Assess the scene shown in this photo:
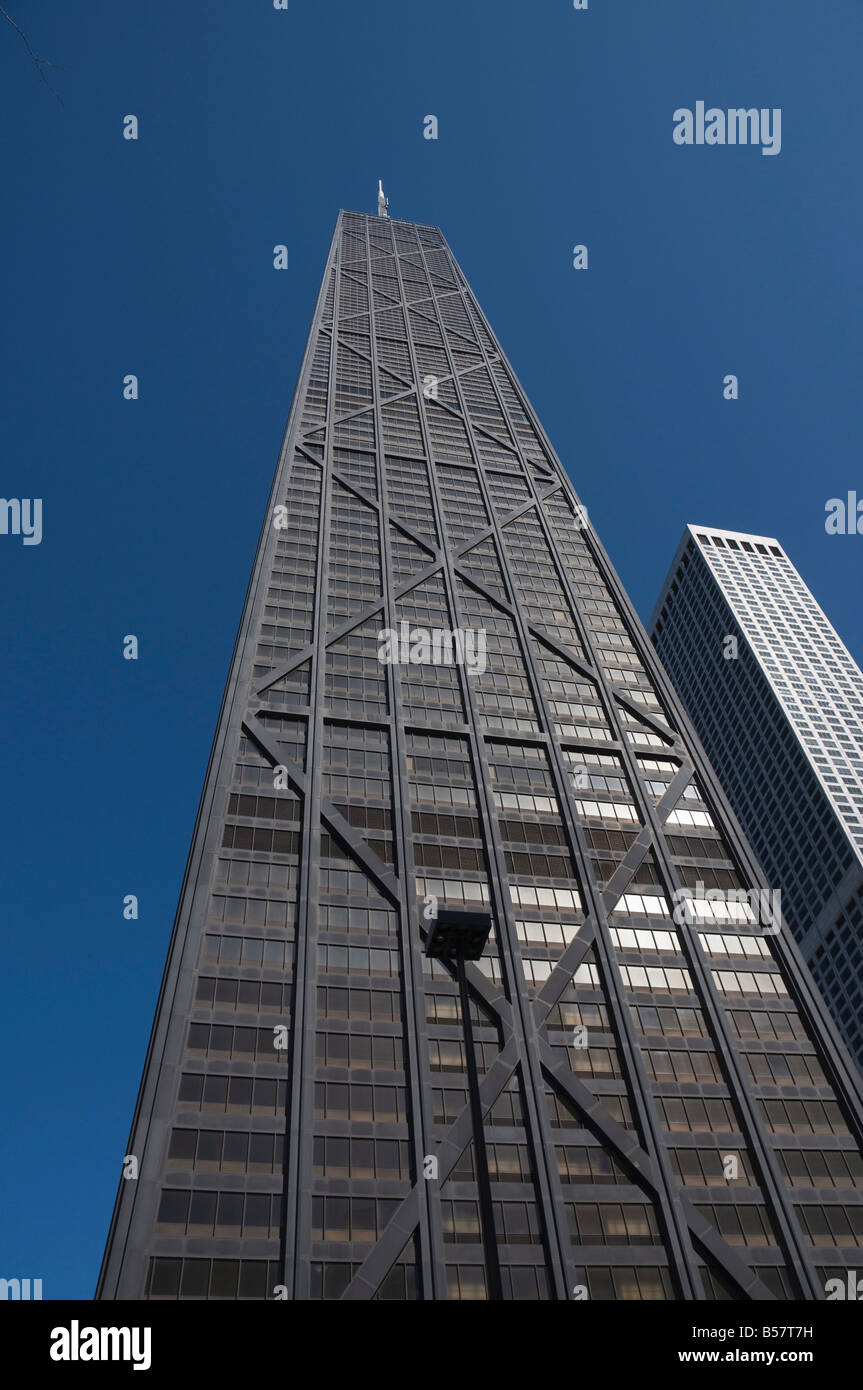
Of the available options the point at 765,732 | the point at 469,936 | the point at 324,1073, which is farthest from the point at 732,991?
A: the point at 765,732

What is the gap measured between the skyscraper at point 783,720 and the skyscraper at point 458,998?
2444 inches

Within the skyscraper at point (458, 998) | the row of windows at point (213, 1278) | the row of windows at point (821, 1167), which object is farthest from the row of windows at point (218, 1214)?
the row of windows at point (821, 1167)

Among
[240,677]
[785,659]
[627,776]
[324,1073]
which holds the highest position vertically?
[785,659]

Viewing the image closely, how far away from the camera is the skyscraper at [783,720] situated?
4946 inches

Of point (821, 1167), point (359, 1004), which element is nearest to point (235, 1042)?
point (359, 1004)

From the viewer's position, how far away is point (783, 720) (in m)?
144

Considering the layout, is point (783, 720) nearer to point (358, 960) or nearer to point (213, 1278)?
point (358, 960)

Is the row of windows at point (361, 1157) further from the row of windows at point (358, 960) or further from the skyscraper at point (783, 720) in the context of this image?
the skyscraper at point (783, 720)

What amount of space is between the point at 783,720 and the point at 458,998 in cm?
10997

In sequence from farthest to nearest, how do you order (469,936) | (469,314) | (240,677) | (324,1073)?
(469,314) < (240,677) < (324,1073) < (469,936)

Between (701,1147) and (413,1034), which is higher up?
(413,1034)

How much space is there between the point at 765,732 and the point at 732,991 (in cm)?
10396
